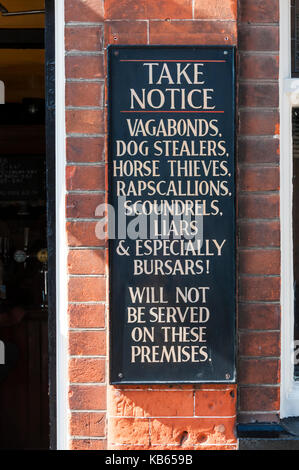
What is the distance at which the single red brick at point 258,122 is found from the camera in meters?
2.07

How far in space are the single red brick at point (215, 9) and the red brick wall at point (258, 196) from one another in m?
0.07

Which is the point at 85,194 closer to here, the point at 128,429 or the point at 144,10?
the point at 144,10

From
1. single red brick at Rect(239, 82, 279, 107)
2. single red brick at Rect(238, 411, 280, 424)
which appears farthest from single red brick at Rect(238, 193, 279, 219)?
single red brick at Rect(238, 411, 280, 424)

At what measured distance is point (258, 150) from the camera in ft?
6.80

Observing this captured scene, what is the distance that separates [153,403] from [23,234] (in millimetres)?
2854

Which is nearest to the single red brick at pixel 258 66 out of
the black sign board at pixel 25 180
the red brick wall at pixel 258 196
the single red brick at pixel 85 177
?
the red brick wall at pixel 258 196

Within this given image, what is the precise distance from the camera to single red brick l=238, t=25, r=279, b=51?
2070mm

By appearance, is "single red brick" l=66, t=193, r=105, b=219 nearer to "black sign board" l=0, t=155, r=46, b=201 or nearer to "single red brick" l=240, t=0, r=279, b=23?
"single red brick" l=240, t=0, r=279, b=23

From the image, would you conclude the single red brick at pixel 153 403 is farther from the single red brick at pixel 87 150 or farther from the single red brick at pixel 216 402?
the single red brick at pixel 87 150

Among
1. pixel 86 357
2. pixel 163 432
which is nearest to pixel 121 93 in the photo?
pixel 86 357

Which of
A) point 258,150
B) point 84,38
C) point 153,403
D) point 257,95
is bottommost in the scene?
point 153,403

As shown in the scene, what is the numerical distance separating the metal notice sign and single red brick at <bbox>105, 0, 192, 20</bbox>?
0.13 metres

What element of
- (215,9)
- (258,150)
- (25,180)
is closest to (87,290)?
(258,150)
